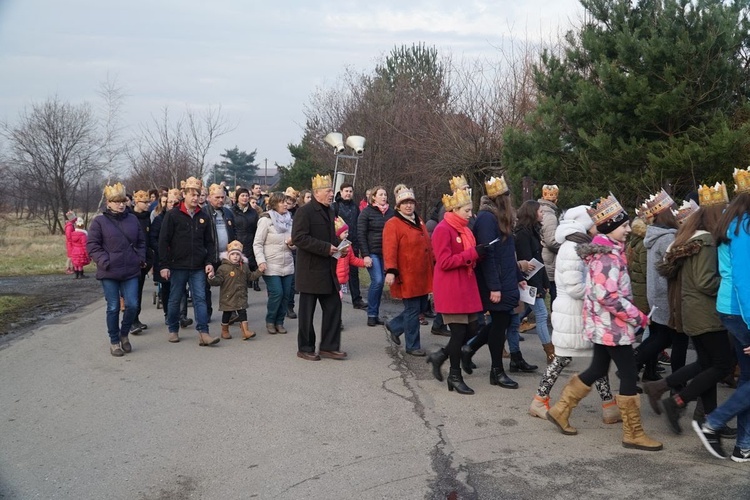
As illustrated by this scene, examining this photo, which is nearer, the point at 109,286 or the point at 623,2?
the point at 109,286

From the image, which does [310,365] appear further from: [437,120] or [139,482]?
[437,120]

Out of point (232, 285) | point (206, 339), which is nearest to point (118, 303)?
point (206, 339)

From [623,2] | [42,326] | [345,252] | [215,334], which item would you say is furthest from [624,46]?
[42,326]

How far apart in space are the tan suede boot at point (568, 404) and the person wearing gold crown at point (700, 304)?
680 mm

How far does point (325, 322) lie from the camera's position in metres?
9.02

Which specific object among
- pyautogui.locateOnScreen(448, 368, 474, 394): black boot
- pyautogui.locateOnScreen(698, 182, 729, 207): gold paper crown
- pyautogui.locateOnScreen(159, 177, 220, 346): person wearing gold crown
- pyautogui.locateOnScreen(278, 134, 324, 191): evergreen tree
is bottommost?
pyautogui.locateOnScreen(448, 368, 474, 394): black boot

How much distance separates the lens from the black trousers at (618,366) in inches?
224

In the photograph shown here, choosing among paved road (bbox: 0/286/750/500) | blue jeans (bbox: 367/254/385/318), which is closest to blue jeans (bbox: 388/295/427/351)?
paved road (bbox: 0/286/750/500)

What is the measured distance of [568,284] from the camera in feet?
20.1

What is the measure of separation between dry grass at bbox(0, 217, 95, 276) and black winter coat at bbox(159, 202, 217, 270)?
13.2 m

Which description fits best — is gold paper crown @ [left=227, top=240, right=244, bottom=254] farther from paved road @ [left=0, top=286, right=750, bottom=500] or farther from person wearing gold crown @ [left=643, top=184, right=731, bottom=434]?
person wearing gold crown @ [left=643, top=184, right=731, bottom=434]

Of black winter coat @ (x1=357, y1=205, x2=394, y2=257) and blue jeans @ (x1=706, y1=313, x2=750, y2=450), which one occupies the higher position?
black winter coat @ (x1=357, y1=205, x2=394, y2=257)

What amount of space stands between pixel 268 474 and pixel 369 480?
719 mm

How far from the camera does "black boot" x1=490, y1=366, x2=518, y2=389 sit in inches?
298
